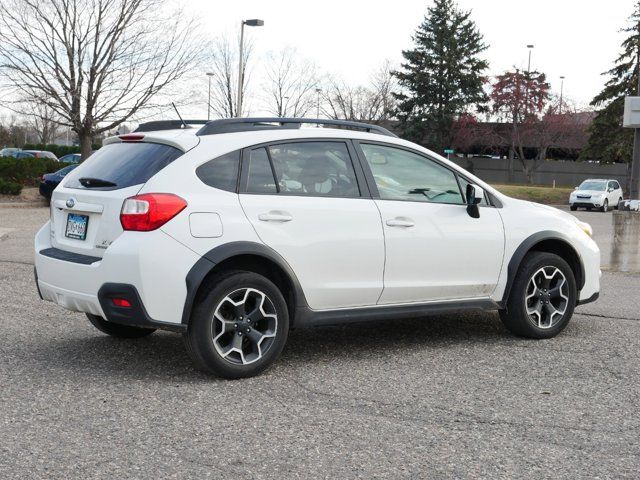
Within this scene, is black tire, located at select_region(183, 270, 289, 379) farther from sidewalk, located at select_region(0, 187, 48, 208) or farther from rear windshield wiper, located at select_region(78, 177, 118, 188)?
sidewalk, located at select_region(0, 187, 48, 208)

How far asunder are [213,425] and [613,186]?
3602 centimetres

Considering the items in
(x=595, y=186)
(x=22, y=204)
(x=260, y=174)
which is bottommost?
(x=22, y=204)

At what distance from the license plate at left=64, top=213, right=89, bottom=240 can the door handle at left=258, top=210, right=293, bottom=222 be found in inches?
44.7

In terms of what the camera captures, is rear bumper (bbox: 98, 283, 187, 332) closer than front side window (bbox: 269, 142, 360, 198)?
Yes

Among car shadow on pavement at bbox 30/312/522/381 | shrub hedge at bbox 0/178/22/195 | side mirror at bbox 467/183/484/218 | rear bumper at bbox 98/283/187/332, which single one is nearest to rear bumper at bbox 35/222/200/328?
rear bumper at bbox 98/283/187/332

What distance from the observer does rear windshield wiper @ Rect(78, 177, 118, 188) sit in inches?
217

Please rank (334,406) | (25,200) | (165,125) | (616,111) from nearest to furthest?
(334,406)
(165,125)
(25,200)
(616,111)

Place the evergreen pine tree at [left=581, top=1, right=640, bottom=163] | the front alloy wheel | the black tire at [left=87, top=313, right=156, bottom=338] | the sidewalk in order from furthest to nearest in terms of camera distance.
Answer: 1. the evergreen pine tree at [left=581, top=1, right=640, bottom=163]
2. the sidewalk
3. the front alloy wheel
4. the black tire at [left=87, top=313, right=156, bottom=338]

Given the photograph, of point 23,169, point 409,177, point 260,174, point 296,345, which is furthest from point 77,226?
point 23,169

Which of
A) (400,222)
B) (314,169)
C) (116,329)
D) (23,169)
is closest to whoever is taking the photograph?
(314,169)

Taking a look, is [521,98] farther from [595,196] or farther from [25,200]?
[25,200]

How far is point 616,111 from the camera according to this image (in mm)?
52906

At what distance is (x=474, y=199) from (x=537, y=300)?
3.61 ft

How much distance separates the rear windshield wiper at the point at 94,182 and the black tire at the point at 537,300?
3.23 meters
